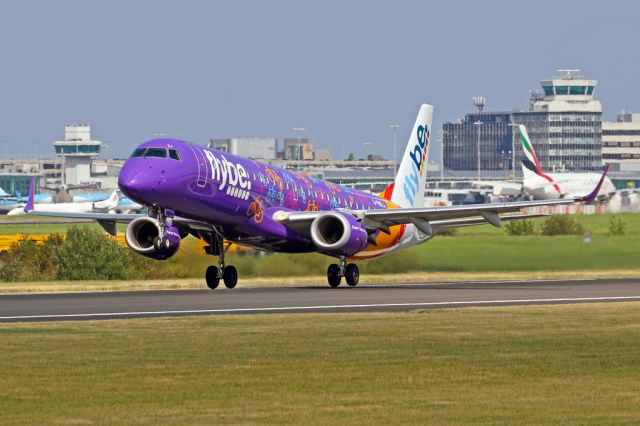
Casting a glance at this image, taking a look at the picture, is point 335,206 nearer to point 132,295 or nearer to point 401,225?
point 401,225

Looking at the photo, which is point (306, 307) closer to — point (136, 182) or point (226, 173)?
point (136, 182)

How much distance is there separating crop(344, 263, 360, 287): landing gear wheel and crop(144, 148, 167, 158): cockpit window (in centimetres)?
921

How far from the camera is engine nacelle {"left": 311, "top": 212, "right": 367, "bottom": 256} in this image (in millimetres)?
42656

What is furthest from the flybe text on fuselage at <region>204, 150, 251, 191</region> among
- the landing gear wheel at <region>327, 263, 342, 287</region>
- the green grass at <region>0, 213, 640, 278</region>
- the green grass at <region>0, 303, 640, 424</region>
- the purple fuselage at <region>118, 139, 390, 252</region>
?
the green grass at <region>0, 303, 640, 424</region>

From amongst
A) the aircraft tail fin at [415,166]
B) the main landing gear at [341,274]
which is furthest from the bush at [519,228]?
the main landing gear at [341,274]

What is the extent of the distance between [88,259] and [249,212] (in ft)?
54.2

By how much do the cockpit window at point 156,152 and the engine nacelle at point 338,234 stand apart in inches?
244

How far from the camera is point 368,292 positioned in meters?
41.2

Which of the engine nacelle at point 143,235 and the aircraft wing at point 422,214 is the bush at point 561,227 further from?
the engine nacelle at point 143,235

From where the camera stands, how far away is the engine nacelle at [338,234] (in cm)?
4266

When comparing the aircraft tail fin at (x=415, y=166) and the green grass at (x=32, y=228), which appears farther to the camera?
the green grass at (x=32, y=228)

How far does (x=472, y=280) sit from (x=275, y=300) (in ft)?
47.6

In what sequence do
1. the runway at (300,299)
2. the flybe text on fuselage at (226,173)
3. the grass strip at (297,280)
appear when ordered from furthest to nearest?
the grass strip at (297,280)
the flybe text on fuselage at (226,173)
the runway at (300,299)

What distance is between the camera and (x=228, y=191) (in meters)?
40.6
